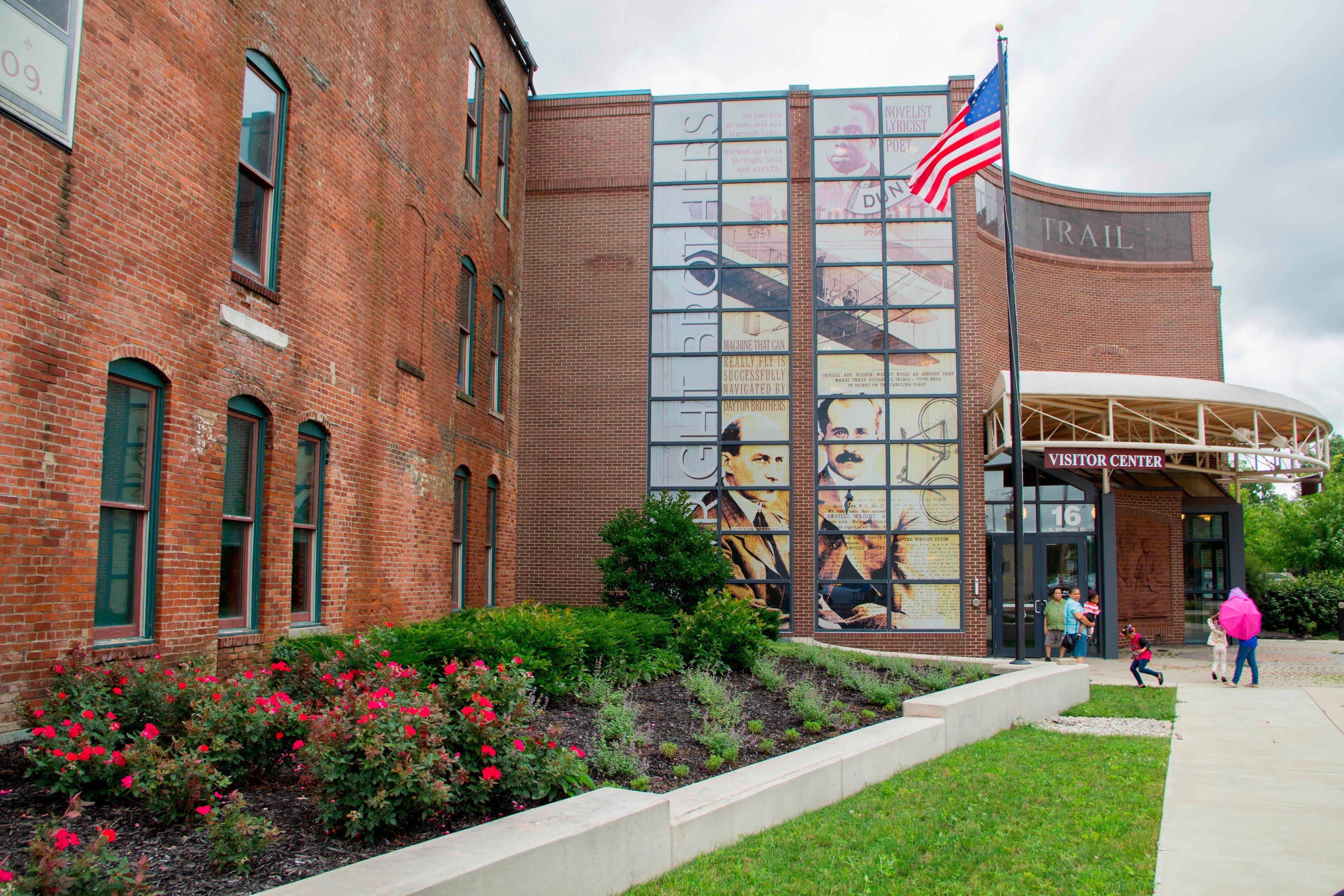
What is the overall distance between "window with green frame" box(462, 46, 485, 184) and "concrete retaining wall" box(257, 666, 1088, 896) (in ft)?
41.4

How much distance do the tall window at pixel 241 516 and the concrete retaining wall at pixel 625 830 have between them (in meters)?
5.79

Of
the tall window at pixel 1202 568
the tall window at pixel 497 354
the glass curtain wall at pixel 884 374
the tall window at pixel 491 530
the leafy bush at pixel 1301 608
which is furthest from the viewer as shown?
the leafy bush at pixel 1301 608

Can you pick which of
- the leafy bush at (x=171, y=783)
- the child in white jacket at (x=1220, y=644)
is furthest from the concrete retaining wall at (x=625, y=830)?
the child in white jacket at (x=1220, y=644)

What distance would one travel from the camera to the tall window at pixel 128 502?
8125mm

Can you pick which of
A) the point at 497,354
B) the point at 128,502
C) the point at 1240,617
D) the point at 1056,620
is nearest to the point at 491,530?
the point at 497,354

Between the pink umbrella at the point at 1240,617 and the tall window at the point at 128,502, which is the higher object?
the tall window at the point at 128,502

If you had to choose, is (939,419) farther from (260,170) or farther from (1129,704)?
(260,170)

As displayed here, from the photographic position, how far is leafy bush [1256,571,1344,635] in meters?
29.4

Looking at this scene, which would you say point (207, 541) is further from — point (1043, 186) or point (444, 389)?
point (1043, 186)

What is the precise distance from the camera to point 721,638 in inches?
493

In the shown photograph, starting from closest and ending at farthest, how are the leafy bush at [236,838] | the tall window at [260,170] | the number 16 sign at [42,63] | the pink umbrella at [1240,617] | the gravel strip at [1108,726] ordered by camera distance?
1. the leafy bush at [236,838]
2. the number 16 sign at [42,63]
3. the tall window at [260,170]
4. the gravel strip at [1108,726]
5. the pink umbrella at [1240,617]

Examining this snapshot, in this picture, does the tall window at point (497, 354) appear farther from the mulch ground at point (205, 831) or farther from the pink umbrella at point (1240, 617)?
the pink umbrella at point (1240, 617)

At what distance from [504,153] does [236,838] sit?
17.3 meters

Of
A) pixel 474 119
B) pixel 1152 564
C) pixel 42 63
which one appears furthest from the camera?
pixel 1152 564
